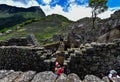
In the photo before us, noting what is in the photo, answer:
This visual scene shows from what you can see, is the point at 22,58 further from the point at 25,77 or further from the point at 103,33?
the point at 103,33

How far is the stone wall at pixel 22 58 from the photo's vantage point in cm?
1862

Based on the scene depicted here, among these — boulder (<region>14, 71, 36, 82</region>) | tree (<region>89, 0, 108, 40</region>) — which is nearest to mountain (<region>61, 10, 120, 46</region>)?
tree (<region>89, 0, 108, 40</region>)

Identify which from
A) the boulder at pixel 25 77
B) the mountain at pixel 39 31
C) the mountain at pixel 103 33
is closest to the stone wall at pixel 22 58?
the boulder at pixel 25 77

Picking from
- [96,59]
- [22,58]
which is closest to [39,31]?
[22,58]

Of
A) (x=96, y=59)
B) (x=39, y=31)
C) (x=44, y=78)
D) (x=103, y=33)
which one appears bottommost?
(x=39, y=31)

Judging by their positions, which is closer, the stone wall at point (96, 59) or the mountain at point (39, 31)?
the stone wall at point (96, 59)

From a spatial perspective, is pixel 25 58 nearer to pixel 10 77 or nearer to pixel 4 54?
pixel 4 54

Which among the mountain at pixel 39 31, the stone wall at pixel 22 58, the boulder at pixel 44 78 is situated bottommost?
the mountain at pixel 39 31

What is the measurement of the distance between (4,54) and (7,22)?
171406 millimetres

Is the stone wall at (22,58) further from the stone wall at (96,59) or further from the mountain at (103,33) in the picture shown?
the mountain at (103,33)

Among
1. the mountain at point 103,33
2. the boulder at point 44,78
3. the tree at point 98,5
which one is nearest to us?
the boulder at point 44,78

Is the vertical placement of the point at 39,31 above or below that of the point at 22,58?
below

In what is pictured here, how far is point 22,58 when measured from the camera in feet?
64.2

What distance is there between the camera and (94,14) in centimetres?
5678
